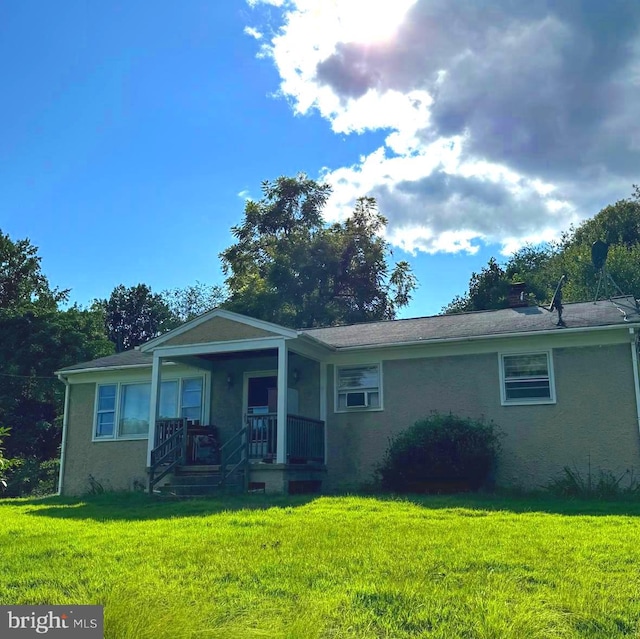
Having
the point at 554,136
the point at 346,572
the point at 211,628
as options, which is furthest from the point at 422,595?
the point at 554,136

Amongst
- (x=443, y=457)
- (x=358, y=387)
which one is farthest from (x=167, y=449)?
(x=443, y=457)

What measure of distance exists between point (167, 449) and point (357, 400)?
4241mm

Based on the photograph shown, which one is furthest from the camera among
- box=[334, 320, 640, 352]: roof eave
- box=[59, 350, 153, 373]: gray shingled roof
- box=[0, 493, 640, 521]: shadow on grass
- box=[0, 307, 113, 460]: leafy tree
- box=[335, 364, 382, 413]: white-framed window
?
box=[0, 307, 113, 460]: leafy tree

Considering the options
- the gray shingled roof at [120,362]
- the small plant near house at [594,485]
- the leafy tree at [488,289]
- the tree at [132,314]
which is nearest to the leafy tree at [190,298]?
the tree at [132,314]

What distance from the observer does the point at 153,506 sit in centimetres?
1188

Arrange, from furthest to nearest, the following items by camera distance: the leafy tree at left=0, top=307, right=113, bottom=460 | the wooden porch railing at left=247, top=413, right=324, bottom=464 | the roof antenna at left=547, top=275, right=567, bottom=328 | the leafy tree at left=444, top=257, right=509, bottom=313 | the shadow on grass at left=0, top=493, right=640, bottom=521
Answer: the leafy tree at left=444, top=257, right=509, bottom=313 < the leafy tree at left=0, top=307, right=113, bottom=460 < the wooden porch railing at left=247, top=413, right=324, bottom=464 < the roof antenna at left=547, top=275, right=567, bottom=328 < the shadow on grass at left=0, top=493, right=640, bottom=521

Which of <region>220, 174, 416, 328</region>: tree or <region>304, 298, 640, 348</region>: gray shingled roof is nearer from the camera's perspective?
<region>304, 298, 640, 348</region>: gray shingled roof

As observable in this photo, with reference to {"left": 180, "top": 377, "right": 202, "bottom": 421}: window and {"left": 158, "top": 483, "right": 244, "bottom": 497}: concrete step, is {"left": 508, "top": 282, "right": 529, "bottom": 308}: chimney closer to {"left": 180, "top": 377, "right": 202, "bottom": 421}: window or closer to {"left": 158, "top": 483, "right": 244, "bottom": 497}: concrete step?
{"left": 180, "top": 377, "right": 202, "bottom": 421}: window

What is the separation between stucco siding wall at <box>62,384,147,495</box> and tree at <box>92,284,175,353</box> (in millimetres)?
29458

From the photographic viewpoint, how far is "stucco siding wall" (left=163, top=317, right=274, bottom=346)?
1436 centimetres

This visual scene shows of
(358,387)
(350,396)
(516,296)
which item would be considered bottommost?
(350,396)

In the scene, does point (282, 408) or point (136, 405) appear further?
point (136, 405)

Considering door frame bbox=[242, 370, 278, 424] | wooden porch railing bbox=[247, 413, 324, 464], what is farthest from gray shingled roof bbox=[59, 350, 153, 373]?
wooden porch railing bbox=[247, 413, 324, 464]

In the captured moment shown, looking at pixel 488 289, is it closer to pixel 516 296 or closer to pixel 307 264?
pixel 307 264
